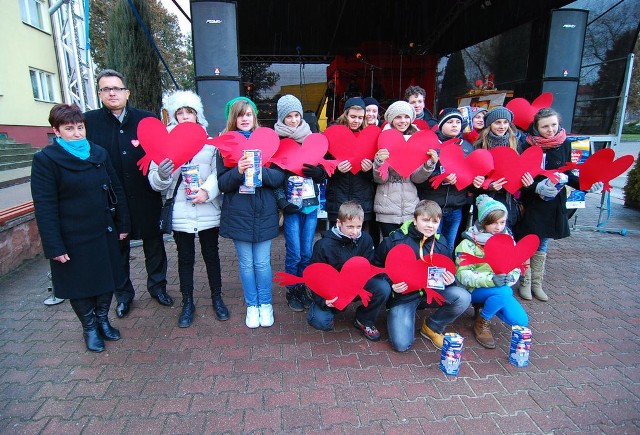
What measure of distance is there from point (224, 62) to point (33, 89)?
519 inches

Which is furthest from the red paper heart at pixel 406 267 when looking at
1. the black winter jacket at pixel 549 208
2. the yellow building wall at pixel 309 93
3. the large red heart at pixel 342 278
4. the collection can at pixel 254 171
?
the yellow building wall at pixel 309 93

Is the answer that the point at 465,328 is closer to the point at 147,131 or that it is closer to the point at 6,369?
the point at 147,131

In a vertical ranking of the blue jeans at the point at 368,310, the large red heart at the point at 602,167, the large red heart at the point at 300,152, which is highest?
the large red heart at the point at 300,152

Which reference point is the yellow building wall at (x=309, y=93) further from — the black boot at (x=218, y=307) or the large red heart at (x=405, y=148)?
the black boot at (x=218, y=307)

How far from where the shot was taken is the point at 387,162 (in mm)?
2705

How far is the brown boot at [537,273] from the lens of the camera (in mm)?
3392

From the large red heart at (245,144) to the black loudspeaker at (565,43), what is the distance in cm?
556

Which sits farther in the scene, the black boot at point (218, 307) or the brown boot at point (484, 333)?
the black boot at point (218, 307)

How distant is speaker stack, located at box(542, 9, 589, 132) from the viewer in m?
5.58

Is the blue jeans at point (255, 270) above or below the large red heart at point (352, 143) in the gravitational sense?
below

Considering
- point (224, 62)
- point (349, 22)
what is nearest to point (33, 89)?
point (349, 22)

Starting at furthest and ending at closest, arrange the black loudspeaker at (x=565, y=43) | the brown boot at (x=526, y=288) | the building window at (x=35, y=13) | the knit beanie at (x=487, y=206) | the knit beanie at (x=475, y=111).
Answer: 1. the building window at (x=35, y=13)
2. the black loudspeaker at (x=565, y=43)
3. the knit beanie at (x=475, y=111)
4. the brown boot at (x=526, y=288)
5. the knit beanie at (x=487, y=206)

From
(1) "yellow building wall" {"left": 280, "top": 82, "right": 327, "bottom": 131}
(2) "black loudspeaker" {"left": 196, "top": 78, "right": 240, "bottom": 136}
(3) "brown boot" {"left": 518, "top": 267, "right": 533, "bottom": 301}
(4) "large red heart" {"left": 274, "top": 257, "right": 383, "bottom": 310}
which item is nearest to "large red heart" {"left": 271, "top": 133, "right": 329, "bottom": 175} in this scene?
(4) "large red heart" {"left": 274, "top": 257, "right": 383, "bottom": 310}

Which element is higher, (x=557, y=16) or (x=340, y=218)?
(x=557, y=16)
